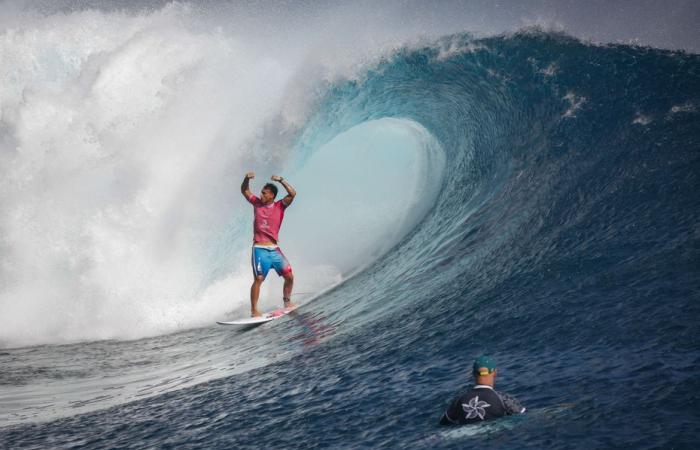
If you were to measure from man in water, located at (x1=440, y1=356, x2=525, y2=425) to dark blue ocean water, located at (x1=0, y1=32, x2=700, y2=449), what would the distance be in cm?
7

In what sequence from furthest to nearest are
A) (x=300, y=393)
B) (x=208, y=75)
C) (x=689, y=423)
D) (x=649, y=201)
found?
(x=208, y=75)
(x=649, y=201)
(x=300, y=393)
(x=689, y=423)

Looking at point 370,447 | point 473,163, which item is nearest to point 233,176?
point 473,163

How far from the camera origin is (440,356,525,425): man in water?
399 cm

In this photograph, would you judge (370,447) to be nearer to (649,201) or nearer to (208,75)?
(649,201)

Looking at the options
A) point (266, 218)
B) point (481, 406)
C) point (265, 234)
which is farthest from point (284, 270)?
point (481, 406)

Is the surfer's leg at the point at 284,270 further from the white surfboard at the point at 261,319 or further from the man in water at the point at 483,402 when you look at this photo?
the man in water at the point at 483,402

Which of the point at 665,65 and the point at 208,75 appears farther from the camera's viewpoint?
the point at 208,75

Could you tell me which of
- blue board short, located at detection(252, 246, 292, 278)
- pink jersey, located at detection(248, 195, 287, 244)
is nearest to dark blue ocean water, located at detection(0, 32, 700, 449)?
blue board short, located at detection(252, 246, 292, 278)

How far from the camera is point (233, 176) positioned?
12680 millimetres

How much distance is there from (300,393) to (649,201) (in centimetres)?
401

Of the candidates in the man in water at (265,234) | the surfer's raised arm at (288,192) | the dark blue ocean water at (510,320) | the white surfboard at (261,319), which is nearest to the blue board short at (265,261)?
the man in water at (265,234)

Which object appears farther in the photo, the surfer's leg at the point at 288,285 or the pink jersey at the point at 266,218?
the surfer's leg at the point at 288,285

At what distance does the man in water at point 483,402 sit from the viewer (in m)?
3.99

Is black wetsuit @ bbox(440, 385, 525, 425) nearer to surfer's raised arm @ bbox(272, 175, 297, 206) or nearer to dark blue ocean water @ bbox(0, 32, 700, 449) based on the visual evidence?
dark blue ocean water @ bbox(0, 32, 700, 449)
